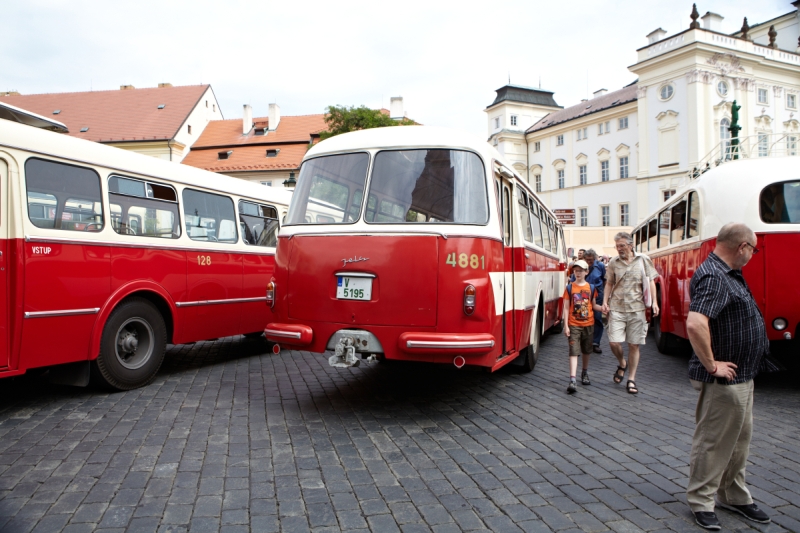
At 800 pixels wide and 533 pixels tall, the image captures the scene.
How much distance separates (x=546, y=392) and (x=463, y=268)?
2.63 metres

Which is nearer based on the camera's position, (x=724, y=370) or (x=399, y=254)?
(x=724, y=370)

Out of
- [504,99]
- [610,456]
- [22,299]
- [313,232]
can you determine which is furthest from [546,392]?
[504,99]

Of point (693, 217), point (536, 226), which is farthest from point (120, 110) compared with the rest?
point (693, 217)

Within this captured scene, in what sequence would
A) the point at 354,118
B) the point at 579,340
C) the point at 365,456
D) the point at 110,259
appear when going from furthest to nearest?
1. the point at 354,118
2. the point at 579,340
3. the point at 110,259
4. the point at 365,456

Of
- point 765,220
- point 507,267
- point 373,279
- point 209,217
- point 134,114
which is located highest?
point 134,114

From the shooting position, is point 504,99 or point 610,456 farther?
point 504,99

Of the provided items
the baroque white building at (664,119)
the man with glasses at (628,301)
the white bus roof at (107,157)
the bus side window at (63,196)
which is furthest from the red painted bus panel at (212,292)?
the baroque white building at (664,119)

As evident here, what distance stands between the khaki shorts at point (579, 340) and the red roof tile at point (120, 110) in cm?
5274

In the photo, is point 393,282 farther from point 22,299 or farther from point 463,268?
point 22,299

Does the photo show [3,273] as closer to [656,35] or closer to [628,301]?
[628,301]

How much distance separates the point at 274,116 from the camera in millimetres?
61594

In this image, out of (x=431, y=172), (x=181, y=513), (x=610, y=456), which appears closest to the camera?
(x=181, y=513)

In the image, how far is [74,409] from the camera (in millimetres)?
6109

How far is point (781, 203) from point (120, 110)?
5908cm
